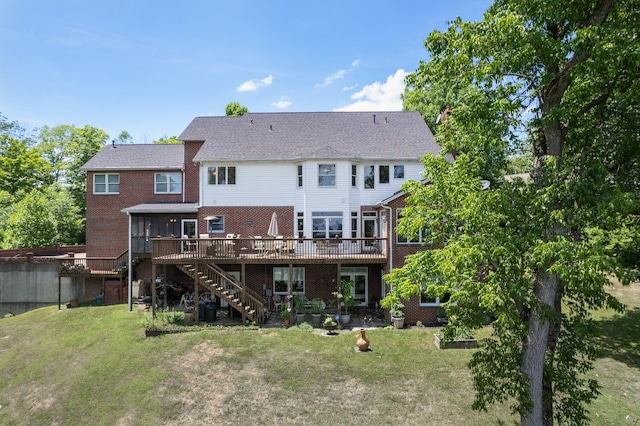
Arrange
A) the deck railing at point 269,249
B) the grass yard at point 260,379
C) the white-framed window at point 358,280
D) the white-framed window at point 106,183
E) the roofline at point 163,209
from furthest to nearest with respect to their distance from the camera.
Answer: the white-framed window at point 106,183
the roofline at point 163,209
the white-framed window at point 358,280
the deck railing at point 269,249
the grass yard at point 260,379

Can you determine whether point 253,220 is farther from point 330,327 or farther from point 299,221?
point 330,327

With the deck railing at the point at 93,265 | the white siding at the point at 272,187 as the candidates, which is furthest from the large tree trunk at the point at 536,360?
the deck railing at the point at 93,265

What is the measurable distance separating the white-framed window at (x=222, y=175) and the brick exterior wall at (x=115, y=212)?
3870mm

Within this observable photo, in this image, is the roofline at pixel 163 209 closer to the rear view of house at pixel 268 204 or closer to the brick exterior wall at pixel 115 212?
the rear view of house at pixel 268 204

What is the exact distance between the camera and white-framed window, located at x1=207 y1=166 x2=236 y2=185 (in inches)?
798

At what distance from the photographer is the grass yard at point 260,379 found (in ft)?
31.4

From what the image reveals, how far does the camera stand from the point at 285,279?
1948cm

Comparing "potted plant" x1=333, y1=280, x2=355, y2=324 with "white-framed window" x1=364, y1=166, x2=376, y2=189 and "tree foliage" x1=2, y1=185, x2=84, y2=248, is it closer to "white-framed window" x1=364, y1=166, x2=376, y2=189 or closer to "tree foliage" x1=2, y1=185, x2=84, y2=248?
"white-framed window" x1=364, y1=166, x2=376, y2=189

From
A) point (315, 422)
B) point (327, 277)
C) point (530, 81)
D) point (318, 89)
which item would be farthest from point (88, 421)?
point (318, 89)

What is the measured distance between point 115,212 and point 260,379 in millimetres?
17322

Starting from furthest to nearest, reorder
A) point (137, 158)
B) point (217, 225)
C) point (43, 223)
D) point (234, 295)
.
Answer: point (43, 223), point (137, 158), point (217, 225), point (234, 295)

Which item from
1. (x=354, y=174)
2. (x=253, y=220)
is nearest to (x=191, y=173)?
(x=253, y=220)

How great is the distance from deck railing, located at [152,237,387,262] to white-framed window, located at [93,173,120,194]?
8807 mm

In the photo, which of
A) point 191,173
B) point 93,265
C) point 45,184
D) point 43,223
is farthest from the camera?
point 45,184
